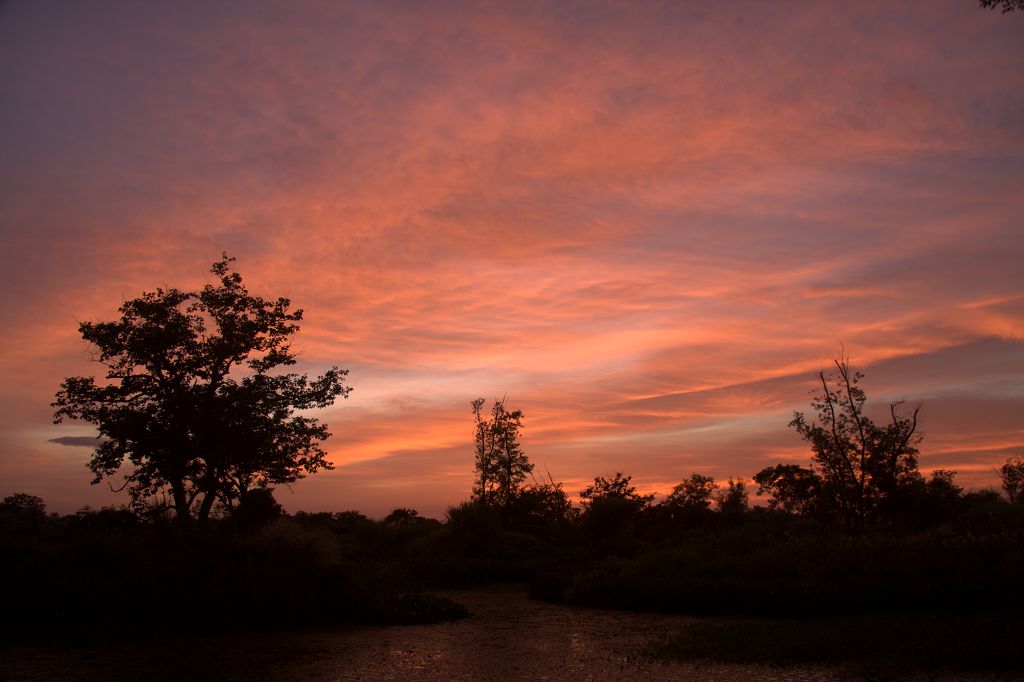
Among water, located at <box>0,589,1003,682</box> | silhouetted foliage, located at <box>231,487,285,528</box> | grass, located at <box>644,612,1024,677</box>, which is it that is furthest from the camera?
silhouetted foliage, located at <box>231,487,285,528</box>

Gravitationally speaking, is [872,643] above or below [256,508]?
below

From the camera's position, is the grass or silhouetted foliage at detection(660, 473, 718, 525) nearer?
the grass

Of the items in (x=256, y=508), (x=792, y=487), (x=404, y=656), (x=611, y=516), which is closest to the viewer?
(x=404, y=656)

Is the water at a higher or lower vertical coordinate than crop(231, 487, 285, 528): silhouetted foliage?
lower

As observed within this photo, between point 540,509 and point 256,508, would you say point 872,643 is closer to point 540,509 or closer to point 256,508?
point 256,508

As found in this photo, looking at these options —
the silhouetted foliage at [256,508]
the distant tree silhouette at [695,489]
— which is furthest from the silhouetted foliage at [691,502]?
the silhouetted foliage at [256,508]

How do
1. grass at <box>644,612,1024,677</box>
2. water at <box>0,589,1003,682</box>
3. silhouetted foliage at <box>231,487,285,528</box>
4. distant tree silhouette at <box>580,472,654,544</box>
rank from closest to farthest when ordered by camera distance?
grass at <box>644,612,1024,677</box>
water at <box>0,589,1003,682</box>
silhouetted foliage at <box>231,487,285,528</box>
distant tree silhouette at <box>580,472,654,544</box>

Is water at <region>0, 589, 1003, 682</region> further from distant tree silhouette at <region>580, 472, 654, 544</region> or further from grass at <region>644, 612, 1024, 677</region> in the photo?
distant tree silhouette at <region>580, 472, 654, 544</region>

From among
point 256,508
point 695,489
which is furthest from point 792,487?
point 256,508

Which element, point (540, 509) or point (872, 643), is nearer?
point (872, 643)

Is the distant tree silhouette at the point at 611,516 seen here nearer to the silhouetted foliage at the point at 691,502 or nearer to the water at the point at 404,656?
the silhouetted foliage at the point at 691,502

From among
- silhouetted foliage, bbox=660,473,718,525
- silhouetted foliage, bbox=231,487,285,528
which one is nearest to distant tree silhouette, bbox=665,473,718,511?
silhouetted foliage, bbox=660,473,718,525

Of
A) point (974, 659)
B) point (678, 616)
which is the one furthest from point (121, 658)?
point (974, 659)

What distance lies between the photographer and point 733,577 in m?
18.1
